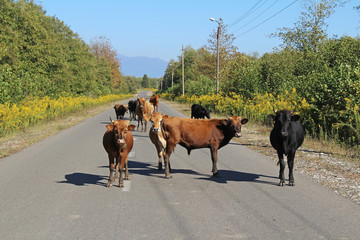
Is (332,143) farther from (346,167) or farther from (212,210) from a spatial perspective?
(212,210)

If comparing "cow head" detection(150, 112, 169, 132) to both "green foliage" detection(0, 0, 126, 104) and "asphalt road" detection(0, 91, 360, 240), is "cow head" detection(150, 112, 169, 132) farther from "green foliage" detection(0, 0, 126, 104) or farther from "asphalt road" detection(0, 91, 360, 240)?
"green foliage" detection(0, 0, 126, 104)

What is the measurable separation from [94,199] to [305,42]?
42712 millimetres

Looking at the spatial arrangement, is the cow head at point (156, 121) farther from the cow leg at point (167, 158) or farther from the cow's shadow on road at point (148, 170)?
the cow's shadow on road at point (148, 170)

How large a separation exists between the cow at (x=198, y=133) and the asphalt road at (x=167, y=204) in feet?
2.41

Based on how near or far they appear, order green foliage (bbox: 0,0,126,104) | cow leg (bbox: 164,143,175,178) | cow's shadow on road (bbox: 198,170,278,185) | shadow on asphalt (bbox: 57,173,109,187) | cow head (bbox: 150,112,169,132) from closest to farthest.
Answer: shadow on asphalt (bbox: 57,173,109,187)
cow's shadow on road (bbox: 198,170,278,185)
cow leg (bbox: 164,143,175,178)
cow head (bbox: 150,112,169,132)
green foliage (bbox: 0,0,126,104)

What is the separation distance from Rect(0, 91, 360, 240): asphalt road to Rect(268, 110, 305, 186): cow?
1.43 ft

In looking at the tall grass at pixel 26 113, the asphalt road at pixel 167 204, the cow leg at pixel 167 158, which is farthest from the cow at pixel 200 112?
the cow leg at pixel 167 158

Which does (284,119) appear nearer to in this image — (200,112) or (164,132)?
(164,132)

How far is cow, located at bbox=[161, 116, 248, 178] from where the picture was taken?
824 cm

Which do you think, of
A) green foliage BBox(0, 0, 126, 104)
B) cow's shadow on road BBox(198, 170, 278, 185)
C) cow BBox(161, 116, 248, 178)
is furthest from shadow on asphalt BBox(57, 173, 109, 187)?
Result: green foliage BBox(0, 0, 126, 104)

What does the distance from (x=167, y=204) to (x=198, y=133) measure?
273cm

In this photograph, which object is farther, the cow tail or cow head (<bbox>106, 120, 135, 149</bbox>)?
the cow tail

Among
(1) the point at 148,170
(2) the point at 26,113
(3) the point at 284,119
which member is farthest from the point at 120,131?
(2) the point at 26,113

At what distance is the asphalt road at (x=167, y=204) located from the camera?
15.5 ft
